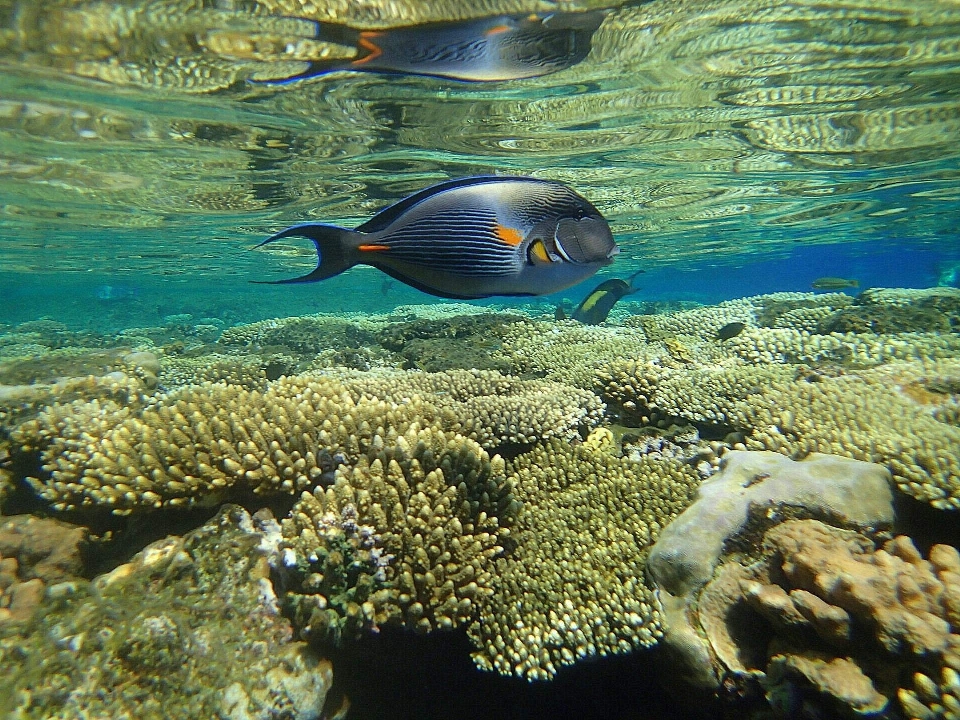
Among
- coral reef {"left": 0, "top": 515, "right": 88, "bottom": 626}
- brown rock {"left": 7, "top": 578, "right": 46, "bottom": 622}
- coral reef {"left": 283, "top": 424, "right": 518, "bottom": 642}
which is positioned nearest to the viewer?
coral reef {"left": 283, "top": 424, "right": 518, "bottom": 642}

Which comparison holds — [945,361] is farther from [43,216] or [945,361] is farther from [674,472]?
[43,216]

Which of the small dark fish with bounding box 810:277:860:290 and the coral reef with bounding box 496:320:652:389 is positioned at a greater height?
the small dark fish with bounding box 810:277:860:290

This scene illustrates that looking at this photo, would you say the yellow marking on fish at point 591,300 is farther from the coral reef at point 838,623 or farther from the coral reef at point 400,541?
the coral reef at point 838,623

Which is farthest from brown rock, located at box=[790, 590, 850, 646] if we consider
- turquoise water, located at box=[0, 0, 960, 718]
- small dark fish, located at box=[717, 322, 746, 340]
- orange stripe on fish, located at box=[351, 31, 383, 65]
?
orange stripe on fish, located at box=[351, 31, 383, 65]

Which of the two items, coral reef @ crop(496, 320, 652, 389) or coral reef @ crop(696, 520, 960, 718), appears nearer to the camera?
coral reef @ crop(696, 520, 960, 718)

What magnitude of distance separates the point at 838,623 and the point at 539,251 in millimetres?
2535

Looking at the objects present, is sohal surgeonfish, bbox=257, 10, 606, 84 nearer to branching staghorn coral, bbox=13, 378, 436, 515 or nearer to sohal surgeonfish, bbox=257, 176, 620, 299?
branching staghorn coral, bbox=13, 378, 436, 515

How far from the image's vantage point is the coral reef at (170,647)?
2.59 meters

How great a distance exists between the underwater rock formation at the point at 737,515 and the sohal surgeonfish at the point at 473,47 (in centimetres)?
769

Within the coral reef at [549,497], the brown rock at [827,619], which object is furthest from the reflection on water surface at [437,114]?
the brown rock at [827,619]

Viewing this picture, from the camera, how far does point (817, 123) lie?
1324 cm

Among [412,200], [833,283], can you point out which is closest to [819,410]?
[412,200]

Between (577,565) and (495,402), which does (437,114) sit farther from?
(577,565)

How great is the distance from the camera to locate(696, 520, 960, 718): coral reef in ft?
7.48
